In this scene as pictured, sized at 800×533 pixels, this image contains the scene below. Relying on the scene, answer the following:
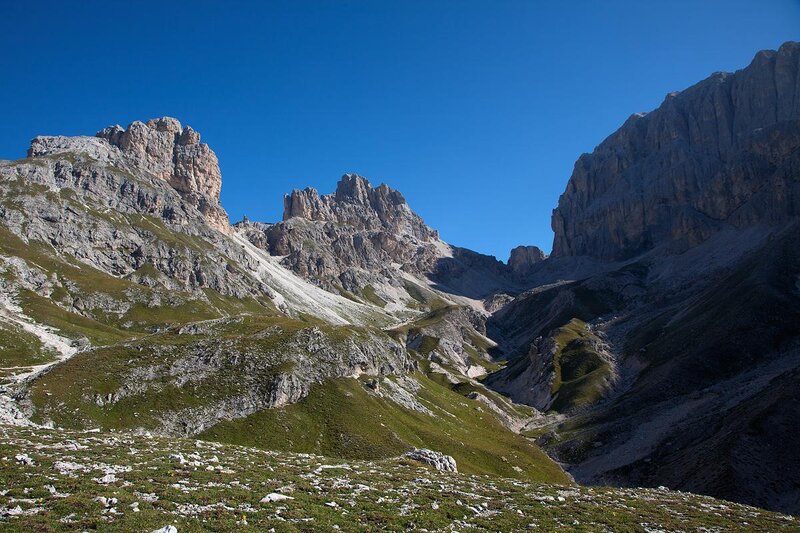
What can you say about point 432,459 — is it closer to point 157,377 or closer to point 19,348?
point 157,377

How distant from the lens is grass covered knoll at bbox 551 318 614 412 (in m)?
155

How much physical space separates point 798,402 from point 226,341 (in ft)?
309

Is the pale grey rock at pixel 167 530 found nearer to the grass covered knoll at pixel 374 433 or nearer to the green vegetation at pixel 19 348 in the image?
the grass covered knoll at pixel 374 433

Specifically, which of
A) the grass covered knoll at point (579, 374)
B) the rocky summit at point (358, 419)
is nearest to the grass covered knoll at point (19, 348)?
the rocky summit at point (358, 419)

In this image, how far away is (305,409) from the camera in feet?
262

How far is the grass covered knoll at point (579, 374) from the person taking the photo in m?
155

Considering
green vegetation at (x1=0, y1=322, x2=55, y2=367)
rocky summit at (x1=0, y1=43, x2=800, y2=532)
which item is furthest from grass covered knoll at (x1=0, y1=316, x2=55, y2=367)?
rocky summit at (x1=0, y1=43, x2=800, y2=532)

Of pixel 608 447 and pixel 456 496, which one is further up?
pixel 456 496

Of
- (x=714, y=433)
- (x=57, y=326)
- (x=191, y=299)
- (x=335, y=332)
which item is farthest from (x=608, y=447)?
(x=191, y=299)

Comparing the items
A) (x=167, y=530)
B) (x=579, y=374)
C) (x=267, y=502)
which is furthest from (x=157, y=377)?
(x=579, y=374)

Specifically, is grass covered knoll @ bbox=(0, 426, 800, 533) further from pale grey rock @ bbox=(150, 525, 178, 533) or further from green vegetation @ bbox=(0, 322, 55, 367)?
green vegetation @ bbox=(0, 322, 55, 367)

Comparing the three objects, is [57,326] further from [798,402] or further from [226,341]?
[798,402]

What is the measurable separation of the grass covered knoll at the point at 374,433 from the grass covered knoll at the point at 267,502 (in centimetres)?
3159

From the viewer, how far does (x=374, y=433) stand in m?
77.7
